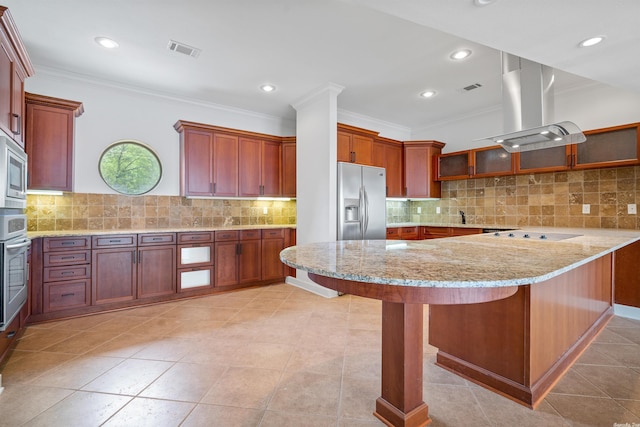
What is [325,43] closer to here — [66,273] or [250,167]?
[250,167]

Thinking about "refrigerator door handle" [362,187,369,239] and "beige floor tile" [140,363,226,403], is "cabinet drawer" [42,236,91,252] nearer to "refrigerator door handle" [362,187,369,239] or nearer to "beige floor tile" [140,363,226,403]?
"beige floor tile" [140,363,226,403]

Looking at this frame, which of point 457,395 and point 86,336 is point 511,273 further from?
point 86,336

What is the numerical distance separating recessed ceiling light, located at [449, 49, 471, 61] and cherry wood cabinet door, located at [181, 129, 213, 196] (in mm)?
3106

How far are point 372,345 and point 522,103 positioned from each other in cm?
251

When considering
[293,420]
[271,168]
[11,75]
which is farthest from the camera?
[271,168]

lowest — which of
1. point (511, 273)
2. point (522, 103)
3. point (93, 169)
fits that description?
point (511, 273)

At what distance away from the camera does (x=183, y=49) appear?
9.30ft

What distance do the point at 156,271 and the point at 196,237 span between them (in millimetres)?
583

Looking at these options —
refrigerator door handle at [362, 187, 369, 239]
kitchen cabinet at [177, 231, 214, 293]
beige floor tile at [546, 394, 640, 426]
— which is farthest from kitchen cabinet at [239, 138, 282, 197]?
beige floor tile at [546, 394, 640, 426]

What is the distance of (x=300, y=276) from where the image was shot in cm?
413

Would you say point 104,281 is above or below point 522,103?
below

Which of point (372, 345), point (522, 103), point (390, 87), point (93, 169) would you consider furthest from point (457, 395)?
point (93, 169)

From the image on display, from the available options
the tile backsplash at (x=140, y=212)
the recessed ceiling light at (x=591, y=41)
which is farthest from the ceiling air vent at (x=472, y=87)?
the tile backsplash at (x=140, y=212)

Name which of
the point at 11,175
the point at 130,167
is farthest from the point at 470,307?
the point at 130,167
